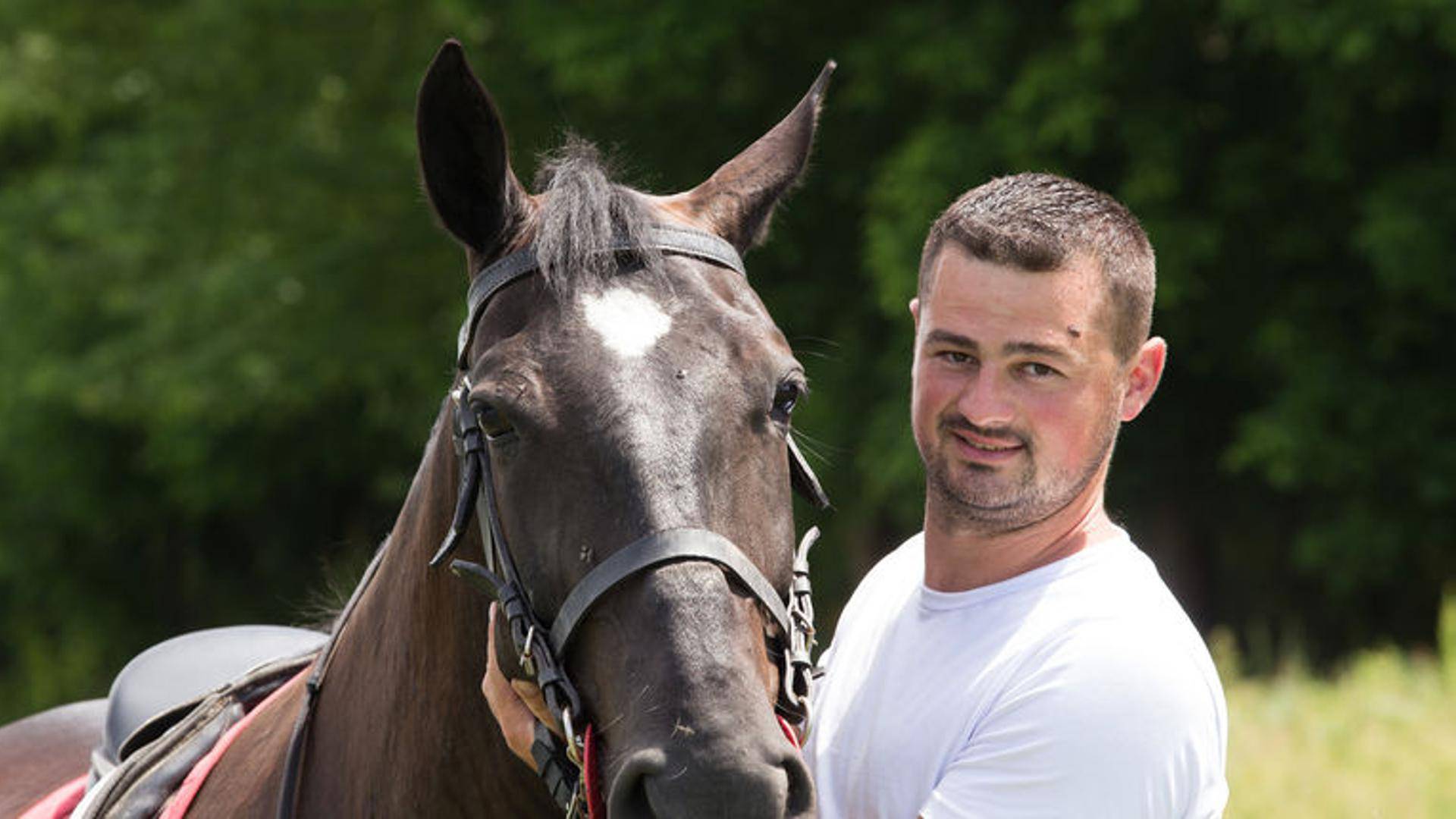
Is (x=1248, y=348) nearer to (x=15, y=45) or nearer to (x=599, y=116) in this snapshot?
(x=599, y=116)

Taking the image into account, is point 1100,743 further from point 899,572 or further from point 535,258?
point 535,258

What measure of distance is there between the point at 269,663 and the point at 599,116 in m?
12.6

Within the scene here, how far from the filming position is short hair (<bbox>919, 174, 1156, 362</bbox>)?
8.89 feet

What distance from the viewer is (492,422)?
2.64m

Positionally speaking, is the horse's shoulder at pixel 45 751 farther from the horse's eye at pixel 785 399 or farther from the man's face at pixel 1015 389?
the man's face at pixel 1015 389

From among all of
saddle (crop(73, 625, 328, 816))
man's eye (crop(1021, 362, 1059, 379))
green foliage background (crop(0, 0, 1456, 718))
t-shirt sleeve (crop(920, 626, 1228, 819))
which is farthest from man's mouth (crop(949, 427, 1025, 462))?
green foliage background (crop(0, 0, 1456, 718))

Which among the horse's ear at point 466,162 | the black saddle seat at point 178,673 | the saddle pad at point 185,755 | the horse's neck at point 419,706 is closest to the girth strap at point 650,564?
the horse's neck at point 419,706

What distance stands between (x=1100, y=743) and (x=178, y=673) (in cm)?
233

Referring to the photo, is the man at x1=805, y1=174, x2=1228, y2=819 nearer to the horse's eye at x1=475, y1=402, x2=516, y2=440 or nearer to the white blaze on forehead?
the white blaze on forehead

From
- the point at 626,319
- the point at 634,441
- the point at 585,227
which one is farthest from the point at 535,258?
the point at 634,441

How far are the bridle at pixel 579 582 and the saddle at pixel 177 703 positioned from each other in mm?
947

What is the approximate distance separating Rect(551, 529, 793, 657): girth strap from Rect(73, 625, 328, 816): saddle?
3.98 feet

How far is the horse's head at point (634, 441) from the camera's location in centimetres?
233

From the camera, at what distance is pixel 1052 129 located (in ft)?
40.1
